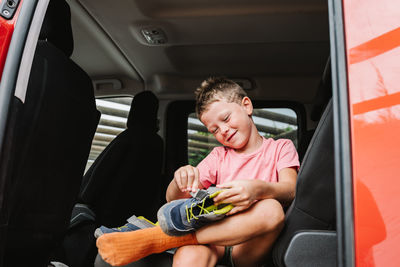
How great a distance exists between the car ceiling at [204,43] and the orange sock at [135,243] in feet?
3.90

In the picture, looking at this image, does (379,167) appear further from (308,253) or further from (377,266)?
(308,253)

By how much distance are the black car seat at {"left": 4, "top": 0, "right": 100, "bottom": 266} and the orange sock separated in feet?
0.91

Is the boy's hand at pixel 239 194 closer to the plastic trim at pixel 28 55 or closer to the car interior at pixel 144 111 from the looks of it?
the car interior at pixel 144 111

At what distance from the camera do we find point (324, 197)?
99cm

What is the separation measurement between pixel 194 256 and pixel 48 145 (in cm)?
59

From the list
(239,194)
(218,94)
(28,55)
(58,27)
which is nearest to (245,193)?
(239,194)

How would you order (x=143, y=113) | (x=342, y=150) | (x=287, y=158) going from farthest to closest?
(x=143, y=113) → (x=287, y=158) → (x=342, y=150)

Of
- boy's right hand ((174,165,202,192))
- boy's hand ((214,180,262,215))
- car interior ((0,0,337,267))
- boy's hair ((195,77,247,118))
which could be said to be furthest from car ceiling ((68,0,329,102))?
boy's hand ((214,180,262,215))

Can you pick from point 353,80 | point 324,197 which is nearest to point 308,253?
point 324,197

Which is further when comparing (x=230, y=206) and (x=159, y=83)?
(x=159, y=83)

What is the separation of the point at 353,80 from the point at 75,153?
3.25ft

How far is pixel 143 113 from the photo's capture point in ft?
7.34

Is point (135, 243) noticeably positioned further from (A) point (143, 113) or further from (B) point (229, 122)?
(A) point (143, 113)

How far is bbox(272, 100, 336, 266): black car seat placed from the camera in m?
0.94
